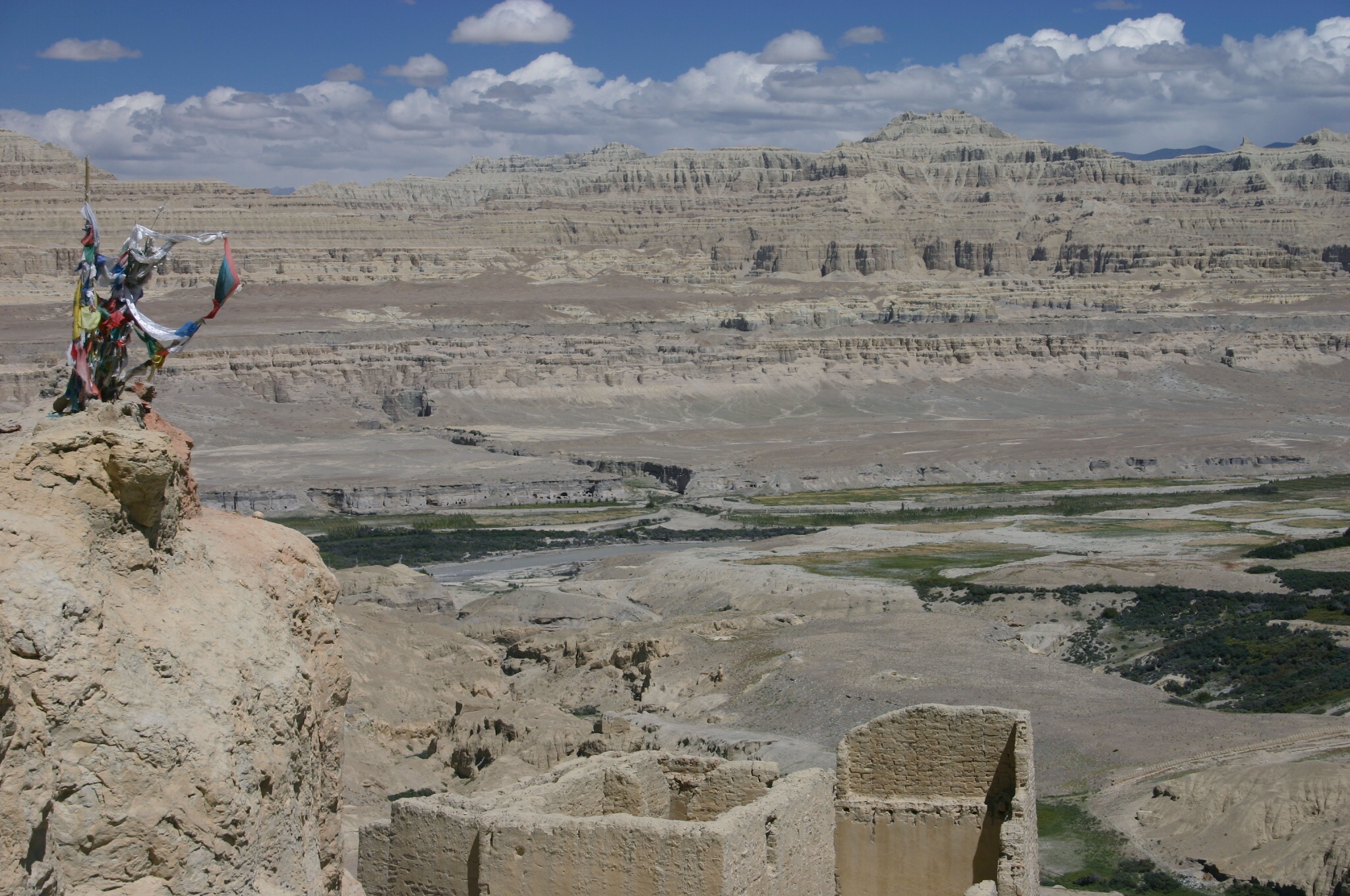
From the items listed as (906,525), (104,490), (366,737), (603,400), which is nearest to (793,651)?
(366,737)

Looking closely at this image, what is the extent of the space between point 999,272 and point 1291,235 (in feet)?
114

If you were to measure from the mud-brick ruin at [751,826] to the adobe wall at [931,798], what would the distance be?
0.6 inches

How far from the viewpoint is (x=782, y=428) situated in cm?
10644

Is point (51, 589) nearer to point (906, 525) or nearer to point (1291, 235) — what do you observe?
point (906, 525)

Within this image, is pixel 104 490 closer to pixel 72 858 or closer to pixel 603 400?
pixel 72 858

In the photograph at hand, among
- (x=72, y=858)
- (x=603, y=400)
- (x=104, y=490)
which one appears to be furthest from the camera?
(x=603, y=400)

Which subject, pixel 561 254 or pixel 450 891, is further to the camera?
pixel 561 254

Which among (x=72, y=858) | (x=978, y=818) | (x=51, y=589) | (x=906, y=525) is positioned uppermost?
(x=51, y=589)

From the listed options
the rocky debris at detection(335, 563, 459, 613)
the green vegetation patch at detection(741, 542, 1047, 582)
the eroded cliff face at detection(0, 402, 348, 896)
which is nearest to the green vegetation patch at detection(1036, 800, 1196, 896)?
the eroded cliff face at detection(0, 402, 348, 896)

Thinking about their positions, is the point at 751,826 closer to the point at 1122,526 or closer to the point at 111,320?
the point at 111,320

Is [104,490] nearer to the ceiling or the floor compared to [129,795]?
nearer to the ceiling

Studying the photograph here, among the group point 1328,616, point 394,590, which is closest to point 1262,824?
point 1328,616

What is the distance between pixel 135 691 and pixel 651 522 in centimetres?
6561

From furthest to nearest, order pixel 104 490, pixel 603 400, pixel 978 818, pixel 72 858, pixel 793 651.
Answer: pixel 603 400
pixel 793 651
pixel 978 818
pixel 104 490
pixel 72 858
